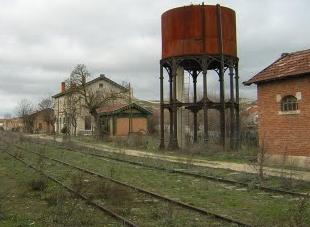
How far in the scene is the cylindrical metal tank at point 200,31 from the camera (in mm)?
29766

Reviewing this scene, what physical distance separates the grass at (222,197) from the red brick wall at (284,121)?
192 inches

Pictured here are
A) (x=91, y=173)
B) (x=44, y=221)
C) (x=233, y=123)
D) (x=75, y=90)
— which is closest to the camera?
(x=44, y=221)

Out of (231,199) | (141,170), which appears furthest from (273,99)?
(231,199)

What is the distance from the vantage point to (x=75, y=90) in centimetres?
5553

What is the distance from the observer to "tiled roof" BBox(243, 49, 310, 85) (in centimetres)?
1913

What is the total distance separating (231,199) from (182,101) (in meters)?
20.5

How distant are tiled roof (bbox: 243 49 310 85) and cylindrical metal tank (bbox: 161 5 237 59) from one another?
8.25m

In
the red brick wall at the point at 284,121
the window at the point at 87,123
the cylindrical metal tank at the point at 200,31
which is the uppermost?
the cylindrical metal tank at the point at 200,31

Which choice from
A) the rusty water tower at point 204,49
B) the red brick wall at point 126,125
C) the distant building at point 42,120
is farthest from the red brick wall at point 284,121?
the distant building at point 42,120

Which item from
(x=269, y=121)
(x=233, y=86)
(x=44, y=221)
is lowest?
(x=44, y=221)

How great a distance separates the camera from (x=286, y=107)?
1989 cm

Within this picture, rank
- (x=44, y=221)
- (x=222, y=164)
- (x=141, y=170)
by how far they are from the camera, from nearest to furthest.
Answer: (x=44, y=221) → (x=141, y=170) → (x=222, y=164)

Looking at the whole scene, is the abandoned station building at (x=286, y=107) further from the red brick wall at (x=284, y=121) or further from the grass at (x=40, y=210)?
the grass at (x=40, y=210)

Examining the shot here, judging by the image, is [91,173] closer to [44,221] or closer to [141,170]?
[141,170]
